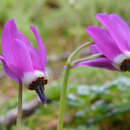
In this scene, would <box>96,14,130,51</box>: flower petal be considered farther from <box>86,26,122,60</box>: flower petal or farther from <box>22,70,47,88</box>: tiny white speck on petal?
<box>22,70,47,88</box>: tiny white speck on petal

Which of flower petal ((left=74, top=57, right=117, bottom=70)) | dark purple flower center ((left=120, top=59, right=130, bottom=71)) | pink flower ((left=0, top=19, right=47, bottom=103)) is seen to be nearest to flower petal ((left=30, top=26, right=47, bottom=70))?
pink flower ((left=0, top=19, right=47, bottom=103))

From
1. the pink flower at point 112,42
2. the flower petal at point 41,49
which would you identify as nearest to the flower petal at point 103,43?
the pink flower at point 112,42

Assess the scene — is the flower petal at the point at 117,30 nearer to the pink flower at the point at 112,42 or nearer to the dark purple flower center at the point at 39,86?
the pink flower at the point at 112,42

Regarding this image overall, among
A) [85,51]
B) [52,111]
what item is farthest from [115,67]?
[85,51]

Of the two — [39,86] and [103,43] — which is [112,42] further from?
[39,86]

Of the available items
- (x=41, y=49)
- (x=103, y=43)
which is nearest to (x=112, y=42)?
(x=103, y=43)

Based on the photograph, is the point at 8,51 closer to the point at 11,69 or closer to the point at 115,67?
the point at 11,69

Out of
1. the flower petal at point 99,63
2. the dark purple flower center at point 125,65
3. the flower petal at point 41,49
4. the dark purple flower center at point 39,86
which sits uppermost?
the flower petal at point 41,49

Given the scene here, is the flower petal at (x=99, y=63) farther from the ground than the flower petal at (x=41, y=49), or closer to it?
closer to it
